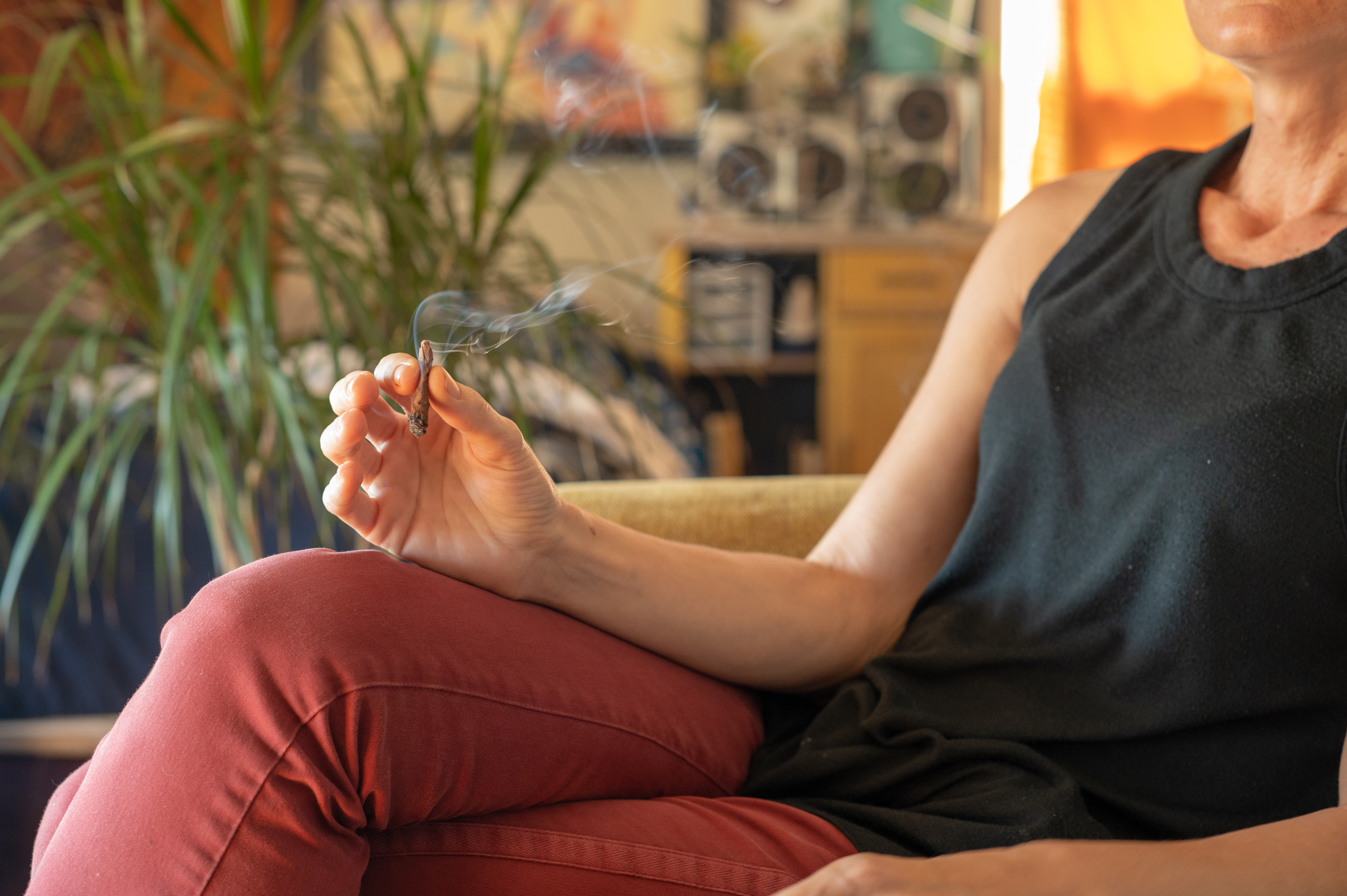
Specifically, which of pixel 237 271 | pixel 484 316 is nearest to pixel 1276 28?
pixel 484 316

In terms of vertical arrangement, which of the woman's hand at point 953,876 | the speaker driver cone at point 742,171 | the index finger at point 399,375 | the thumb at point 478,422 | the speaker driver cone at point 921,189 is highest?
the speaker driver cone at point 742,171

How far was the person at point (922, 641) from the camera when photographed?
1.71 ft

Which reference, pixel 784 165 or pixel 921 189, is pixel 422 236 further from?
pixel 921 189

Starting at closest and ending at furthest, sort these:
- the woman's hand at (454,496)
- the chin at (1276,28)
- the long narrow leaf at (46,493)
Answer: the woman's hand at (454,496), the chin at (1276,28), the long narrow leaf at (46,493)

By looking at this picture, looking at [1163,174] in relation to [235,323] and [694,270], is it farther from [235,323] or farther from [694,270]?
[694,270]

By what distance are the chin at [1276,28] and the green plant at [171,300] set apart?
908 mm

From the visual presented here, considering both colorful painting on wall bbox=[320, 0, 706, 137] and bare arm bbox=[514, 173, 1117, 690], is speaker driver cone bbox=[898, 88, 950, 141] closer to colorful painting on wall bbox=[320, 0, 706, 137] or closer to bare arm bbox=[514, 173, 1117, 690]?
colorful painting on wall bbox=[320, 0, 706, 137]

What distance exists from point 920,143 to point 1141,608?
3.51 meters

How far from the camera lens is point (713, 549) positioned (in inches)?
31.3

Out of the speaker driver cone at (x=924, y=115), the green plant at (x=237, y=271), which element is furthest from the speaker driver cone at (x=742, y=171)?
the green plant at (x=237, y=271)

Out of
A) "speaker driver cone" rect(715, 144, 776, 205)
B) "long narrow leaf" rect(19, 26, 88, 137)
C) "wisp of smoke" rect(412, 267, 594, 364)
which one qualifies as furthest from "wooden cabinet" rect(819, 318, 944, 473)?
"long narrow leaf" rect(19, 26, 88, 137)

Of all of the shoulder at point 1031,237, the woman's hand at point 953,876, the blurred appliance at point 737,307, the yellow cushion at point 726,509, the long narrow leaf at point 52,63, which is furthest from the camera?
the blurred appliance at point 737,307

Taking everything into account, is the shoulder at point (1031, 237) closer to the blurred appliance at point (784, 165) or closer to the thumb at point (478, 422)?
the thumb at point (478, 422)

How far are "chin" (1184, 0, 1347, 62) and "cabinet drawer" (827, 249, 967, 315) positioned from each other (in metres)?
3.08
